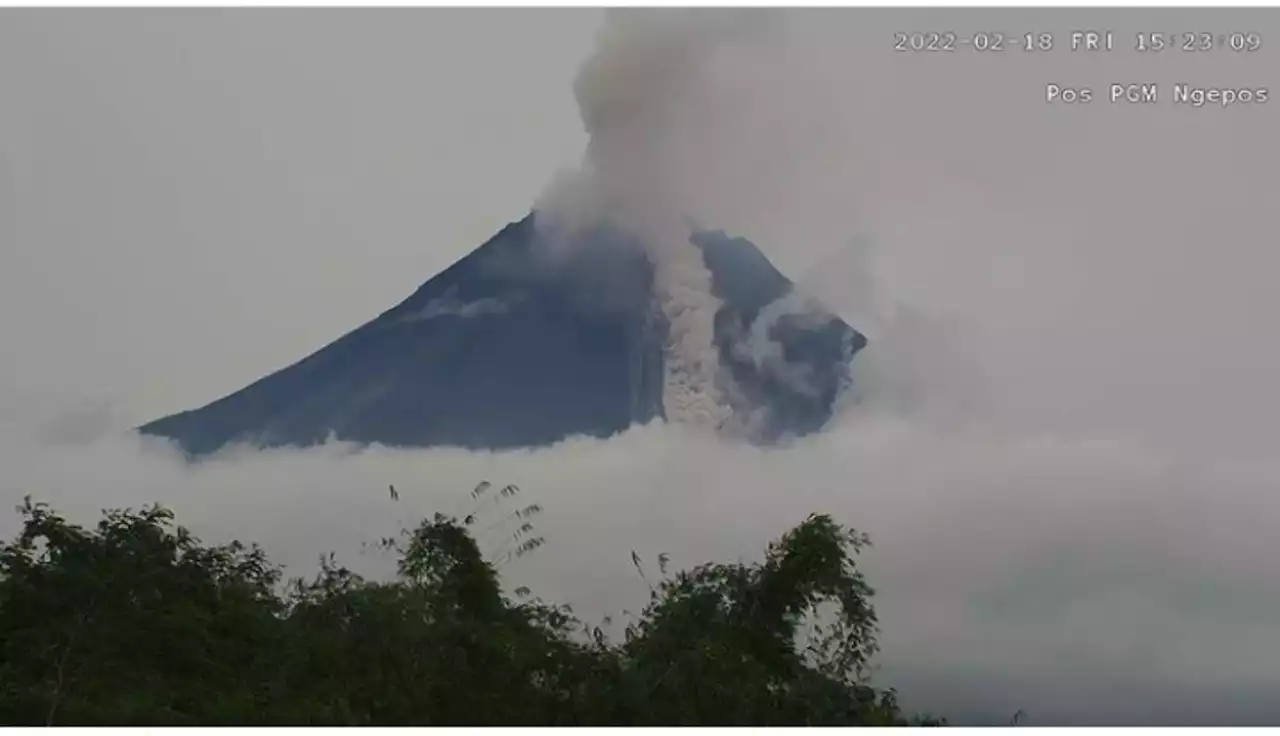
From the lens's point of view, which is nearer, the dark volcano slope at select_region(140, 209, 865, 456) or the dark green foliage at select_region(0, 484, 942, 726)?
the dark green foliage at select_region(0, 484, 942, 726)

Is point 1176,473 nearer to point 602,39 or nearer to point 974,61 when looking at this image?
point 974,61

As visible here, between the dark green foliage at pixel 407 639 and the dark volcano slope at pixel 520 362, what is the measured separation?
0.91 ft

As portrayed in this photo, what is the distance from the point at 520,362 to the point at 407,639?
35.5 inches

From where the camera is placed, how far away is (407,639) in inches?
149

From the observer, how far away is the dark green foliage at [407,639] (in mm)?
3779

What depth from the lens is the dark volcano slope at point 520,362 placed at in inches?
158

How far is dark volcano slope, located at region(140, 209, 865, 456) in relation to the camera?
4012mm

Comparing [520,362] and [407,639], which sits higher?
[520,362]

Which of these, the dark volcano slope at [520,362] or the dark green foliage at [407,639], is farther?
the dark volcano slope at [520,362]

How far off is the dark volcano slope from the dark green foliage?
0.28 m

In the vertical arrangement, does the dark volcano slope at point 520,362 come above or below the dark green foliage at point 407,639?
above

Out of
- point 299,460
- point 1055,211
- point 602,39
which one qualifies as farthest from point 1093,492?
point 299,460

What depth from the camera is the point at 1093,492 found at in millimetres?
3881

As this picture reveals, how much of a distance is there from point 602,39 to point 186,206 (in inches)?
55.1
